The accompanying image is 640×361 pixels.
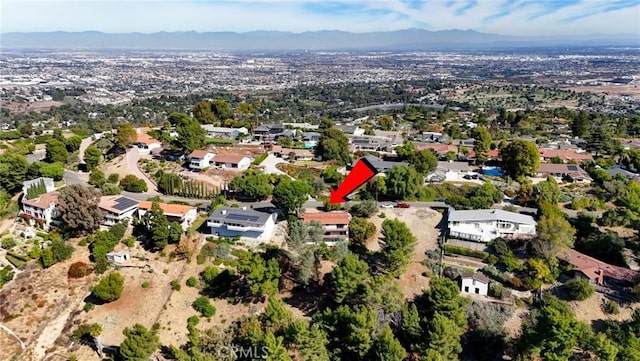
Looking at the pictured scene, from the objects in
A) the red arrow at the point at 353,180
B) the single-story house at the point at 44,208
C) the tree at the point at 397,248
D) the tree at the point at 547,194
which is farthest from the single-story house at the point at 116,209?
the tree at the point at 547,194

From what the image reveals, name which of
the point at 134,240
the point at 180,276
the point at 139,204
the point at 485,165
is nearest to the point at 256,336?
the point at 180,276

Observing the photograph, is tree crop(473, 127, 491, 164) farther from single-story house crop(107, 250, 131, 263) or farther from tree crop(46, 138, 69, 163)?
tree crop(46, 138, 69, 163)

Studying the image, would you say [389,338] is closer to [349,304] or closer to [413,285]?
[349,304]

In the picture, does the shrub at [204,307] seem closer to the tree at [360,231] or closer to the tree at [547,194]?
the tree at [360,231]

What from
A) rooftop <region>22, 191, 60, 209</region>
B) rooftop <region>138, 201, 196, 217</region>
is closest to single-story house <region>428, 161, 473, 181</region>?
rooftop <region>138, 201, 196, 217</region>

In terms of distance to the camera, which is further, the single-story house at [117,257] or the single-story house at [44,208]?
the single-story house at [44,208]
